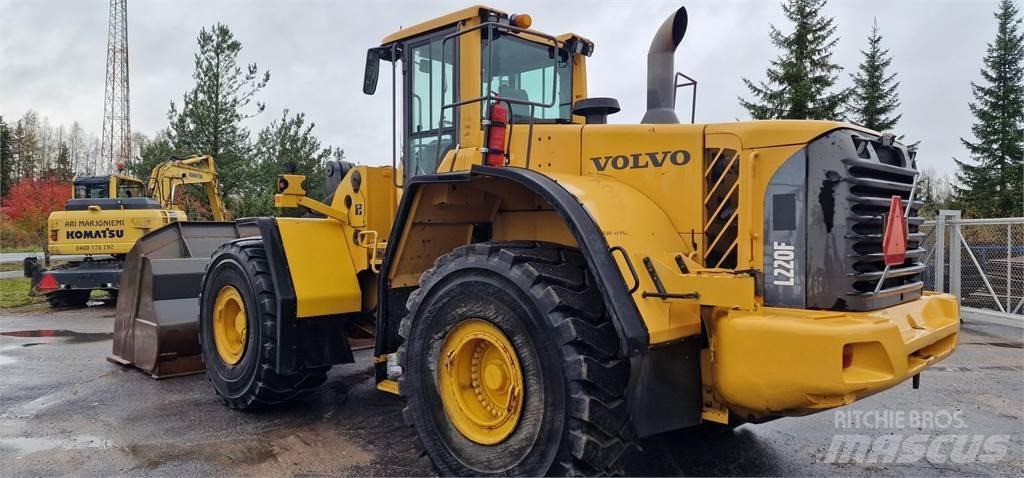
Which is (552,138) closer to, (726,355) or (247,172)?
(726,355)

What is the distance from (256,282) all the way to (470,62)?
7.57ft

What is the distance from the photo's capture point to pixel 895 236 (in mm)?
3436

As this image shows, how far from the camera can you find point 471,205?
4457 millimetres

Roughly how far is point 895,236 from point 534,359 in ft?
6.27

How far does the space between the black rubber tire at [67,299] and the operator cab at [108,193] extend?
1.77 meters

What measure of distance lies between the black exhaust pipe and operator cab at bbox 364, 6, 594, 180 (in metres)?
0.74

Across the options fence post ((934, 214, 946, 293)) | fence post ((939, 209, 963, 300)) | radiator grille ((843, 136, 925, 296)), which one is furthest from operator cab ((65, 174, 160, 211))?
fence post ((939, 209, 963, 300))

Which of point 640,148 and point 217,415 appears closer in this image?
point 640,148

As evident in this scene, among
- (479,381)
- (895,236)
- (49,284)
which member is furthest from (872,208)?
(49,284)

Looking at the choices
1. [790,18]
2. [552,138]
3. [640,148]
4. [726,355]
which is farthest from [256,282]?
[790,18]

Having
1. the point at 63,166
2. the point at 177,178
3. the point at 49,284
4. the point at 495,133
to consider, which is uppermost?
the point at 63,166

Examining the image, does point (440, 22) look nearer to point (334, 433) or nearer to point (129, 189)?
point (334, 433)

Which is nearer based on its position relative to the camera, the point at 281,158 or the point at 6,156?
the point at 281,158

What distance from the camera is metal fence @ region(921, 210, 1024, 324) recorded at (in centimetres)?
1083
